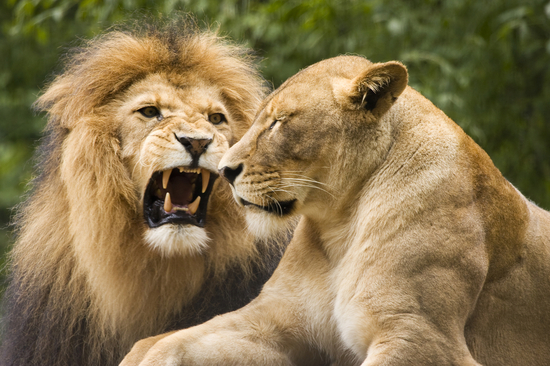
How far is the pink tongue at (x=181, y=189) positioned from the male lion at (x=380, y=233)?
58 cm

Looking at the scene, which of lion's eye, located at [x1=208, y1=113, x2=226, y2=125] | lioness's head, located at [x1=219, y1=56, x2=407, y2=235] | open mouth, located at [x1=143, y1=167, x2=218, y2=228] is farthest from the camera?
lion's eye, located at [x1=208, y1=113, x2=226, y2=125]

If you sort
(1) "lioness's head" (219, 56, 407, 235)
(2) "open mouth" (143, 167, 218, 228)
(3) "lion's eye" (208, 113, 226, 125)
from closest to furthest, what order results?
(1) "lioness's head" (219, 56, 407, 235)
(2) "open mouth" (143, 167, 218, 228)
(3) "lion's eye" (208, 113, 226, 125)

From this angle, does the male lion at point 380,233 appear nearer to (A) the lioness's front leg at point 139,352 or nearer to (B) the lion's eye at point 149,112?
(A) the lioness's front leg at point 139,352

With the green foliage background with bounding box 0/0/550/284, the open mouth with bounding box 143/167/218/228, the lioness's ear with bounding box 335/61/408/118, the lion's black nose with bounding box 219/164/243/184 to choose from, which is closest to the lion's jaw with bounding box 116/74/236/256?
the open mouth with bounding box 143/167/218/228

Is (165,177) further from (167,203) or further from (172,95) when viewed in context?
(172,95)

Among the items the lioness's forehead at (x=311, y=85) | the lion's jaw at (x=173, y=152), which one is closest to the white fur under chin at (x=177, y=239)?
the lion's jaw at (x=173, y=152)

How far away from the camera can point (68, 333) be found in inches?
112

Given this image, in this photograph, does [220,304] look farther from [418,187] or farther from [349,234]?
[418,187]

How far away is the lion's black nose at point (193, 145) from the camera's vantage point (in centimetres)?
253

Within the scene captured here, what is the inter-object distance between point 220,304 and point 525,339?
4.02 feet

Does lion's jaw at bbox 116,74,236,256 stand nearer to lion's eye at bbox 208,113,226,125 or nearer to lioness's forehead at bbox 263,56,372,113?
lion's eye at bbox 208,113,226,125

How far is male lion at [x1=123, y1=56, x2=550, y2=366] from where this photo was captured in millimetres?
1984

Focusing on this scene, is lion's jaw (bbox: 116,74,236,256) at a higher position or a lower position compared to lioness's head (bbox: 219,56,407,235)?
lower

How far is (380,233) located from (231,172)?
0.51 metres
